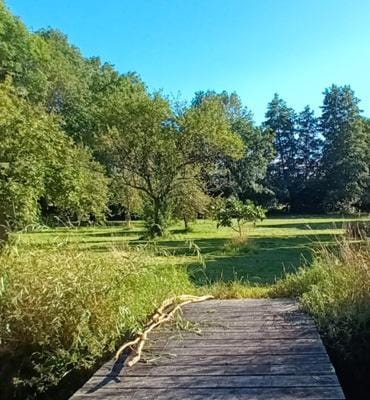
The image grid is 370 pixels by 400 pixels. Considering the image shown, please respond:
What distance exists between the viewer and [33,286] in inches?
138

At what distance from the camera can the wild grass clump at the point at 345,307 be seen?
3488mm

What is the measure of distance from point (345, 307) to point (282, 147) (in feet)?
134

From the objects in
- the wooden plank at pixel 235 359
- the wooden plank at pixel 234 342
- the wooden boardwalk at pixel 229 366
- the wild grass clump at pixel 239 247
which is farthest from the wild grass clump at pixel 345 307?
the wild grass clump at pixel 239 247

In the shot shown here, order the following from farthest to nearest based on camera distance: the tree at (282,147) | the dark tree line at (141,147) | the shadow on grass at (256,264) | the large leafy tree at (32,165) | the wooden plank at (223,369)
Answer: the tree at (282,147)
the dark tree line at (141,147)
the large leafy tree at (32,165)
the shadow on grass at (256,264)
the wooden plank at (223,369)

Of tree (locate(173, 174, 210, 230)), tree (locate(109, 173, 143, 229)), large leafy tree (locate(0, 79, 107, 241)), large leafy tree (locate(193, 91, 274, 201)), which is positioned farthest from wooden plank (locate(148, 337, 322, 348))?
large leafy tree (locate(193, 91, 274, 201))

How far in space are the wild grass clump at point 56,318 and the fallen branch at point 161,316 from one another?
0.12m

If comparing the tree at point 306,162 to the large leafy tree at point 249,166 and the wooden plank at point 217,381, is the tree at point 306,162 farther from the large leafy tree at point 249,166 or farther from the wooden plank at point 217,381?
the wooden plank at point 217,381

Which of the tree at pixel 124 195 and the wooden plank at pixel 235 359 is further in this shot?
the tree at pixel 124 195

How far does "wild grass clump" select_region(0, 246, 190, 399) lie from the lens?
10.5ft

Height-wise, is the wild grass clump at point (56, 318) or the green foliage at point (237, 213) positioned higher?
the green foliage at point (237, 213)

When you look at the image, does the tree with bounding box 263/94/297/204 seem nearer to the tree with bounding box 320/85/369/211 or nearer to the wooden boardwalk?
the tree with bounding box 320/85/369/211

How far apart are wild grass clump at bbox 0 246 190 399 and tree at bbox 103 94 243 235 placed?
49.2 ft

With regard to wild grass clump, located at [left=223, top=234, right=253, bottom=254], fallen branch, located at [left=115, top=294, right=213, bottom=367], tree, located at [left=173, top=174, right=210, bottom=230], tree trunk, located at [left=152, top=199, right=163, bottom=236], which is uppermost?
tree, located at [left=173, top=174, right=210, bottom=230]

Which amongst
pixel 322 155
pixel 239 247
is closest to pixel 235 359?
pixel 239 247
